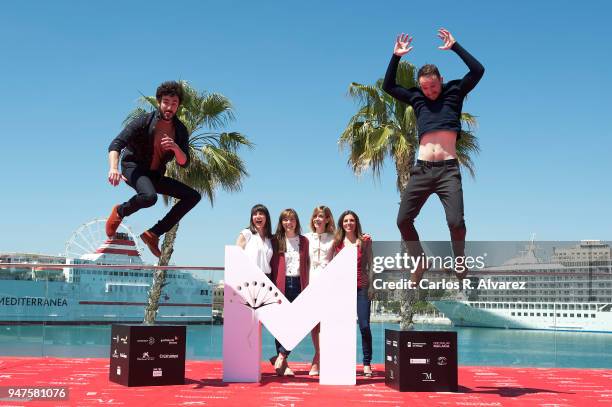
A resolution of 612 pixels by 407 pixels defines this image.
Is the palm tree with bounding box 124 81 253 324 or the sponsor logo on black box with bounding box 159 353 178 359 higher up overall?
the palm tree with bounding box 124 81 253 324

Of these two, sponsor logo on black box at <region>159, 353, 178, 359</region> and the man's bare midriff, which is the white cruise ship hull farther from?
sponsor logo on black box at <region>159, 353, 178, 359</region>

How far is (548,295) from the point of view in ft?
25.4

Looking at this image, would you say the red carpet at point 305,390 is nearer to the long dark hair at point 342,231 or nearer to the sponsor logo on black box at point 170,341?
the sponsor logo on black box at point 170,341

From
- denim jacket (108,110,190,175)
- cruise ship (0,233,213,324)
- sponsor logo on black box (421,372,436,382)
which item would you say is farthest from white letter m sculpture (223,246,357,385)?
cruise ship (0,233,213,324)

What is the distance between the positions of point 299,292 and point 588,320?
367 cm

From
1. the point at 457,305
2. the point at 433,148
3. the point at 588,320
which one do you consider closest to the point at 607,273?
the point at 588,320

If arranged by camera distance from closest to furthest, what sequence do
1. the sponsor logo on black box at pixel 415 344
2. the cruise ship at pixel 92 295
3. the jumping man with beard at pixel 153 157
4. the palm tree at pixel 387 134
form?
the jumping man with beard at pixel 153 157, the sponsor logo on black box at pixel 415 344, the cruise ship at pixel 92 295, the palm tree at pixel 387 134

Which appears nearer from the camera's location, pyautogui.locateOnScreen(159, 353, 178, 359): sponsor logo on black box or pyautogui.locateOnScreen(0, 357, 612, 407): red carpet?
pyautogui.locateOnScreen(0, 357, 612, 407): red carpet

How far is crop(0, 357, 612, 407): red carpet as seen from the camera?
16.6 feet

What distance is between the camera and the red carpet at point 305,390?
5.05m

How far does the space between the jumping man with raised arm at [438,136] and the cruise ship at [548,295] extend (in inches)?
57.5

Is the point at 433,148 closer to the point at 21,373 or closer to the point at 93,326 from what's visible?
the point at 21,373

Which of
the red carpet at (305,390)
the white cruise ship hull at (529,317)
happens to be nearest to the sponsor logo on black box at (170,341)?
the red carpet at (305,390)

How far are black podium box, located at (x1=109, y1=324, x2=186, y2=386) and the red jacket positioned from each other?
1.07m
